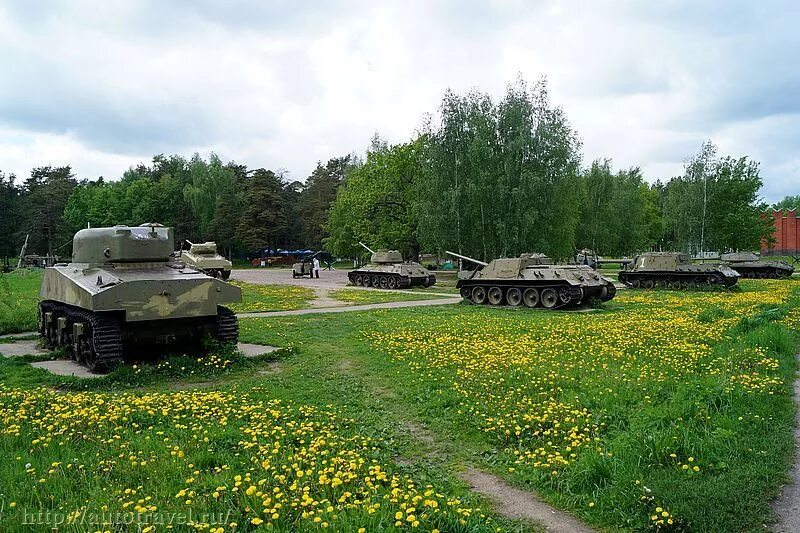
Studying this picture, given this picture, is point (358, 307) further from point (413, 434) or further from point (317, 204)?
point (317, 204)

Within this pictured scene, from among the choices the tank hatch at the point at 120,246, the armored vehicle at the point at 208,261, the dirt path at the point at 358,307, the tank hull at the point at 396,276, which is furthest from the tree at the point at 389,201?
the tank hatch at the point at 120,246

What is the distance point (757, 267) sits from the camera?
126 ft

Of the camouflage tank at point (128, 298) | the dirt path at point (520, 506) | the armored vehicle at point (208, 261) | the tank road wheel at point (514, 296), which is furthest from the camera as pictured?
the armored vehicle at point (208, 261)

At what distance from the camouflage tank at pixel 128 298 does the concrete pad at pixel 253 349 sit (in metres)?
0.41

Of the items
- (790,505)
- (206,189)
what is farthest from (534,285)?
(206,189)

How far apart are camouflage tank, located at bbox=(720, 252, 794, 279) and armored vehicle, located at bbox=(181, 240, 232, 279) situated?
30936mm

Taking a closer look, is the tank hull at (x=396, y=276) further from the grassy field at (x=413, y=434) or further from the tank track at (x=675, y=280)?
the grassy field at (x=413, y=434)

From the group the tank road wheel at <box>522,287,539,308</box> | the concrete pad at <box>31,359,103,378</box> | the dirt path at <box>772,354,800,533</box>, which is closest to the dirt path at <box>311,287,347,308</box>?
the tank road wheel at <box>522,287,539,308</box>

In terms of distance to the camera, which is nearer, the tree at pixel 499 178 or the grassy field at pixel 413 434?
the grassy field at pixel 413 434

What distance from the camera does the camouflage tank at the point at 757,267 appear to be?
3819 cm

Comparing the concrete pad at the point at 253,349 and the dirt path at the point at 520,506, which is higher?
the concrete pad at the point at 253,349

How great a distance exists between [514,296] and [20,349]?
1560 centimetres

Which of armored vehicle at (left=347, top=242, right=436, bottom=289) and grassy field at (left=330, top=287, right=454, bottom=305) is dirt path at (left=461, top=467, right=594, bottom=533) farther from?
armored vehicle at (left=347, top=242, right=436, bottom=289)

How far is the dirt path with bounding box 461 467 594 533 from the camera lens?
14.8 ft
